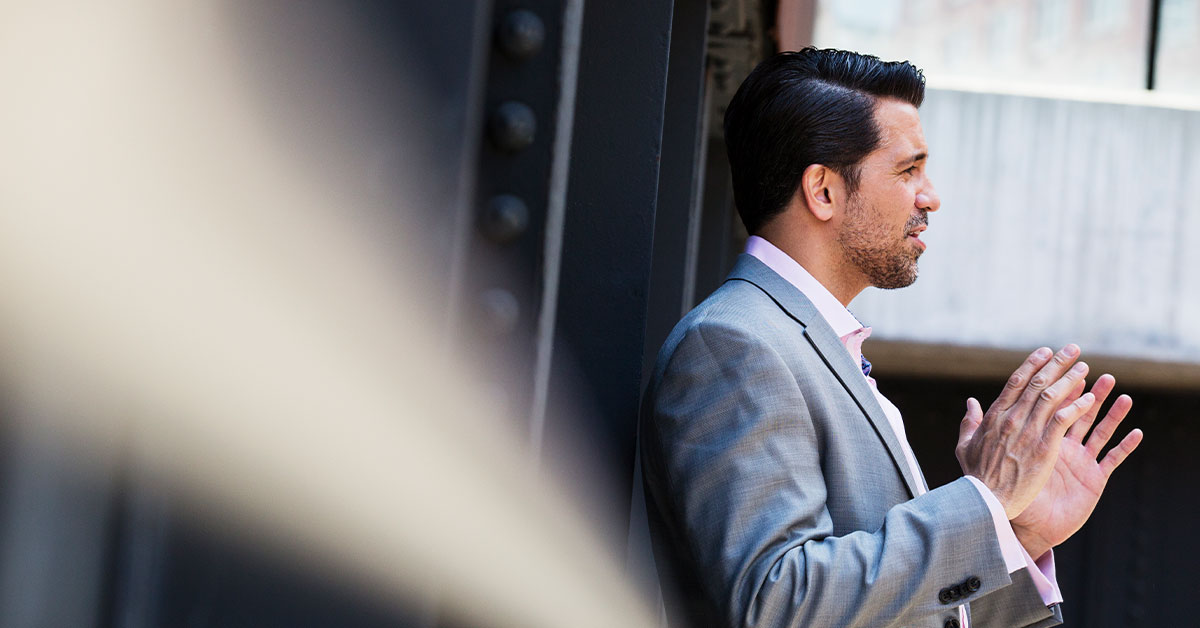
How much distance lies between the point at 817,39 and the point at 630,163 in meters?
5.94

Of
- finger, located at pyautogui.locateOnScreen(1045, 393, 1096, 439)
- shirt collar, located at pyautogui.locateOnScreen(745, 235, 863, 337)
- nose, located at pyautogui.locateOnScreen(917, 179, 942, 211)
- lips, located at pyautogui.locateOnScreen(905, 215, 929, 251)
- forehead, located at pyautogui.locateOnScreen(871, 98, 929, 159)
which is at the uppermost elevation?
forehead, located at pyautogui.locateOnScreen(871, 98, 929, 159)

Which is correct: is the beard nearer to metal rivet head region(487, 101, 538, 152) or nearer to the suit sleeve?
the suit sleeve

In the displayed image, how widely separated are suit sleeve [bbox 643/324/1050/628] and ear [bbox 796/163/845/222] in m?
0.38

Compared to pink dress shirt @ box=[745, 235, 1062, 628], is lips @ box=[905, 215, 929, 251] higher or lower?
higher

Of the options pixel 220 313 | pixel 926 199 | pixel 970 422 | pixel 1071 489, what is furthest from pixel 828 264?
Result: pixel 220 313

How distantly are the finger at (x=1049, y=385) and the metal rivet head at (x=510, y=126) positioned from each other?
1030mm

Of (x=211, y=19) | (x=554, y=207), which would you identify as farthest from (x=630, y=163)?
(x=211, y=19)

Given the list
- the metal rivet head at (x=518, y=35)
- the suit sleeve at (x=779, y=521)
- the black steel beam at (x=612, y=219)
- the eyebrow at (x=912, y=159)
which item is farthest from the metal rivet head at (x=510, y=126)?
the eyebrow at (x=912, y=159)

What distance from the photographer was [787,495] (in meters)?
1.48

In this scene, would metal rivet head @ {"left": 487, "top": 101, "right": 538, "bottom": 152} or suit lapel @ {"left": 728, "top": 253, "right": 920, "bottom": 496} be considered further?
suit lapel @ {"left": 728, "top": 253, "right": 920, "bottom": 496}

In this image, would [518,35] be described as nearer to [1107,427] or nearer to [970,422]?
[970,422]

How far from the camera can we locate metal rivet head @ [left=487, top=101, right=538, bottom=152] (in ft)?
2.91

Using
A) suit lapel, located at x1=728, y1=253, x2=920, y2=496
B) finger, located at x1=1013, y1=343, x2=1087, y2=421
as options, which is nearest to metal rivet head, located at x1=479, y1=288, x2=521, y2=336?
suit lapel, located at x1=728, y1=253, x2=920, y2=496

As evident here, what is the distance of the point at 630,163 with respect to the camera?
146 cm
